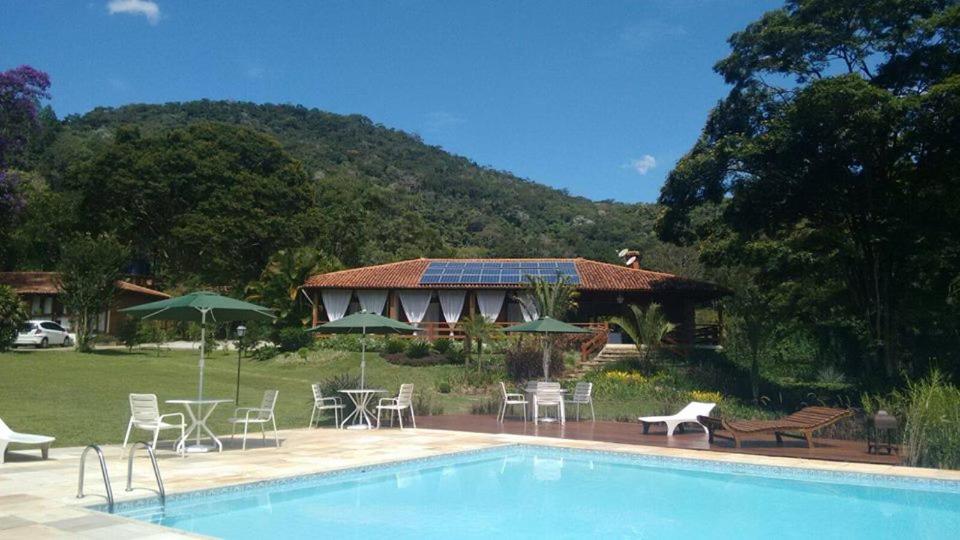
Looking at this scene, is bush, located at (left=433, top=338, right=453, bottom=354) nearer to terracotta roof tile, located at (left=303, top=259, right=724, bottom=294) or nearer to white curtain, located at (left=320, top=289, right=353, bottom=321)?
terracotta roof tile, located at (left=303, top=259, right=724, bottom=294)

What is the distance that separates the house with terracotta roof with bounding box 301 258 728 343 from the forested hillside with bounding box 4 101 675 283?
381 inches

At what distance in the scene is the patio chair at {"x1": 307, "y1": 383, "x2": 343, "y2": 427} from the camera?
1379 cm

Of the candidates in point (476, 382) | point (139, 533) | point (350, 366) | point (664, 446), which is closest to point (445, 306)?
point (350, 366)

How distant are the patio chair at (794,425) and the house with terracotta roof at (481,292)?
1829 cm

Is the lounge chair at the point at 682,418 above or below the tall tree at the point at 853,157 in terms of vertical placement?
below

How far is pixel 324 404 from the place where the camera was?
15.0m

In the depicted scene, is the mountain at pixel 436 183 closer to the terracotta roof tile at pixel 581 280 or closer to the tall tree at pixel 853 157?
the terracotta roof tile at pixel 581 280

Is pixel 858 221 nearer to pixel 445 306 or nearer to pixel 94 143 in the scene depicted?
pixel 445 306

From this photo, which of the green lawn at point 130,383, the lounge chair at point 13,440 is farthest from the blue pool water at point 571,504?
the green lawn at point 130,383

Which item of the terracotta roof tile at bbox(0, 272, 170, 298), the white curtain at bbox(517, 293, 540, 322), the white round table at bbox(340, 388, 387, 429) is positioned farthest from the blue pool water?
the terracotta roof tile at bbox(0, 272, 170, 298)

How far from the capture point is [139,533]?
5.86 m

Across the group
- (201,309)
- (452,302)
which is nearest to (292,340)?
(452,302)

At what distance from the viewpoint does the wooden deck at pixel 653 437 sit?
11312 millimetres

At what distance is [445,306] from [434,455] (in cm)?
2257
